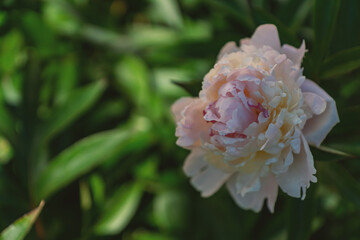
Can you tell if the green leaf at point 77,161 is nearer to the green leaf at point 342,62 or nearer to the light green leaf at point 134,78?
the light green leaf at point 134,78

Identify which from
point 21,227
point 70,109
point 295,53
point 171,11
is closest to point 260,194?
point 295,53

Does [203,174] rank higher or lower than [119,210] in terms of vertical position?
higher

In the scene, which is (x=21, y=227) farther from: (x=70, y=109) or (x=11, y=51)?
(x=11, y=51)

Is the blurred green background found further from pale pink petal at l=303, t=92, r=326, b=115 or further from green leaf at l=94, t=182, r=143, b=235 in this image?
pale pink petal at l=303, t=92, r=326, b=115

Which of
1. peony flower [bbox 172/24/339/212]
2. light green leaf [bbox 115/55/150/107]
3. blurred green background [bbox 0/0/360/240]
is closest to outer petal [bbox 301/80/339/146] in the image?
peony flower [bbox 172/24/339/212]

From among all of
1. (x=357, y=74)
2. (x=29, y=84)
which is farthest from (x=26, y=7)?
(x=357, y=74)

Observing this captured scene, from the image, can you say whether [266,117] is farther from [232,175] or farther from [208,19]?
[208,19]

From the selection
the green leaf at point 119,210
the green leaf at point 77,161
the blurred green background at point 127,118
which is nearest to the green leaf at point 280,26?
the blurred green background at point 127,118
